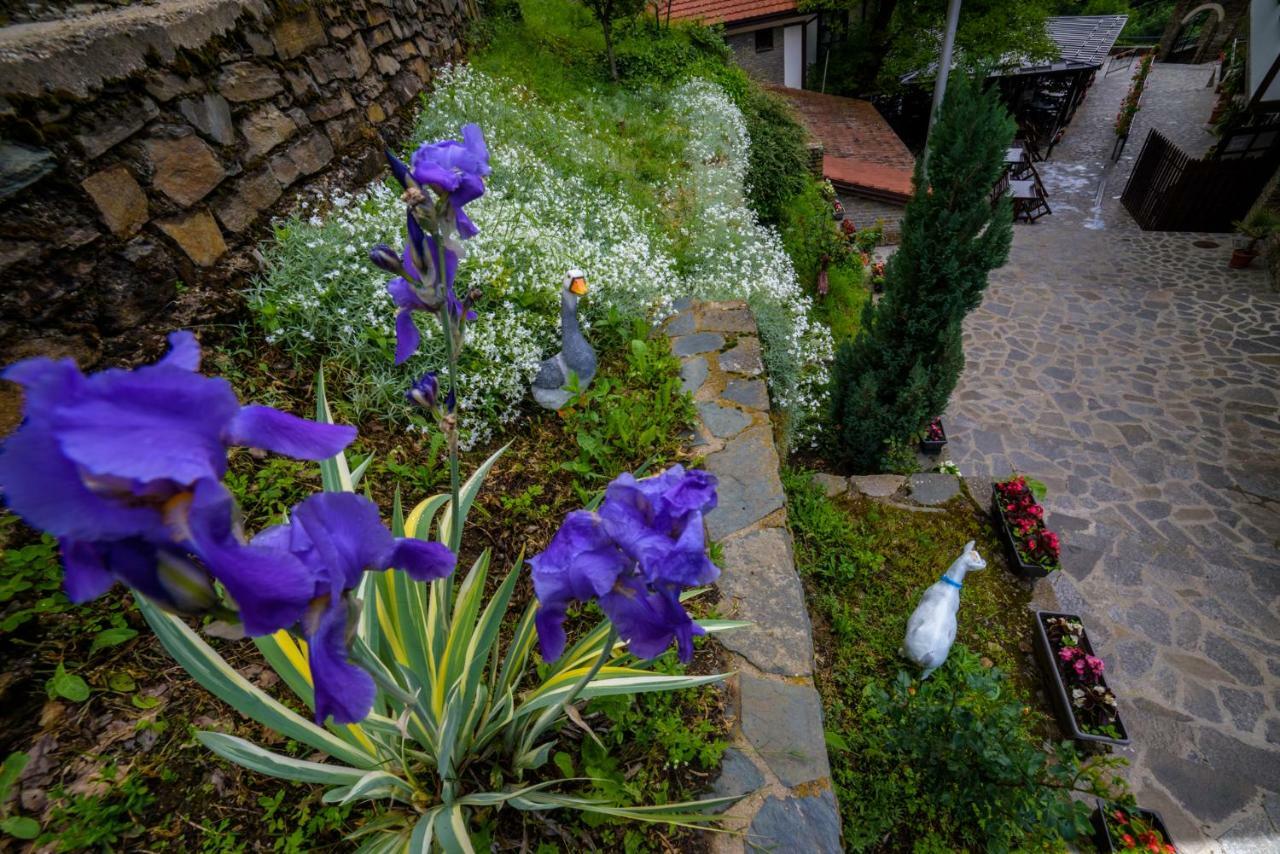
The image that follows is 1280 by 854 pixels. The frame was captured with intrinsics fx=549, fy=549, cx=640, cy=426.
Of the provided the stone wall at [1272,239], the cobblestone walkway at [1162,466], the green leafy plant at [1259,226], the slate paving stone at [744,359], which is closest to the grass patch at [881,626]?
the cobblestone walkway at [1162,466]

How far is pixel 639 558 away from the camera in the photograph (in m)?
0.83

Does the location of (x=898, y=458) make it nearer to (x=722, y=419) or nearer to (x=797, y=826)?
(x=722, y=419)

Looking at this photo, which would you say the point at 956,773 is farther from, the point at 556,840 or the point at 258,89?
the point at 258,89

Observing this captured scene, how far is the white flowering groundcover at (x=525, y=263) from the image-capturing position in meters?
2.70

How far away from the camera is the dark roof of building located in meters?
15.5

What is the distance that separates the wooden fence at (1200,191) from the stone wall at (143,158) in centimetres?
1500

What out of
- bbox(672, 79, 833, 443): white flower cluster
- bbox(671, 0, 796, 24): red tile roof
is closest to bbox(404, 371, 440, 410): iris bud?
bbox(672, 79, 833, 443): white flower cluster

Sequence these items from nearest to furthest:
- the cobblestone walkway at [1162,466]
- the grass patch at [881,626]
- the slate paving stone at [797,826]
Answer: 1. the slate paving stone at [797,826]
2. the grass patch at [881,626]
3. the cobblestone walkway at [1162,466]

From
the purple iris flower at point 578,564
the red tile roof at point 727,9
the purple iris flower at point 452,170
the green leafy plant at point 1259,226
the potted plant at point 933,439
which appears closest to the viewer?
the purple iris flower at point 578,564

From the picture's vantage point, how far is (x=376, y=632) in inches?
51.6

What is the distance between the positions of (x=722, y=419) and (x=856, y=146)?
12036 mm

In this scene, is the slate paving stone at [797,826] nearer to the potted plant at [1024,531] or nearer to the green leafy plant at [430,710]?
the green leafy plant at [430,710]

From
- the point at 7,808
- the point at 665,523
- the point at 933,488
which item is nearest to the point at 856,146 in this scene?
the point at 933,488

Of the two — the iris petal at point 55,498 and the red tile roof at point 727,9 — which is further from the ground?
the iris petal at point 55,498
